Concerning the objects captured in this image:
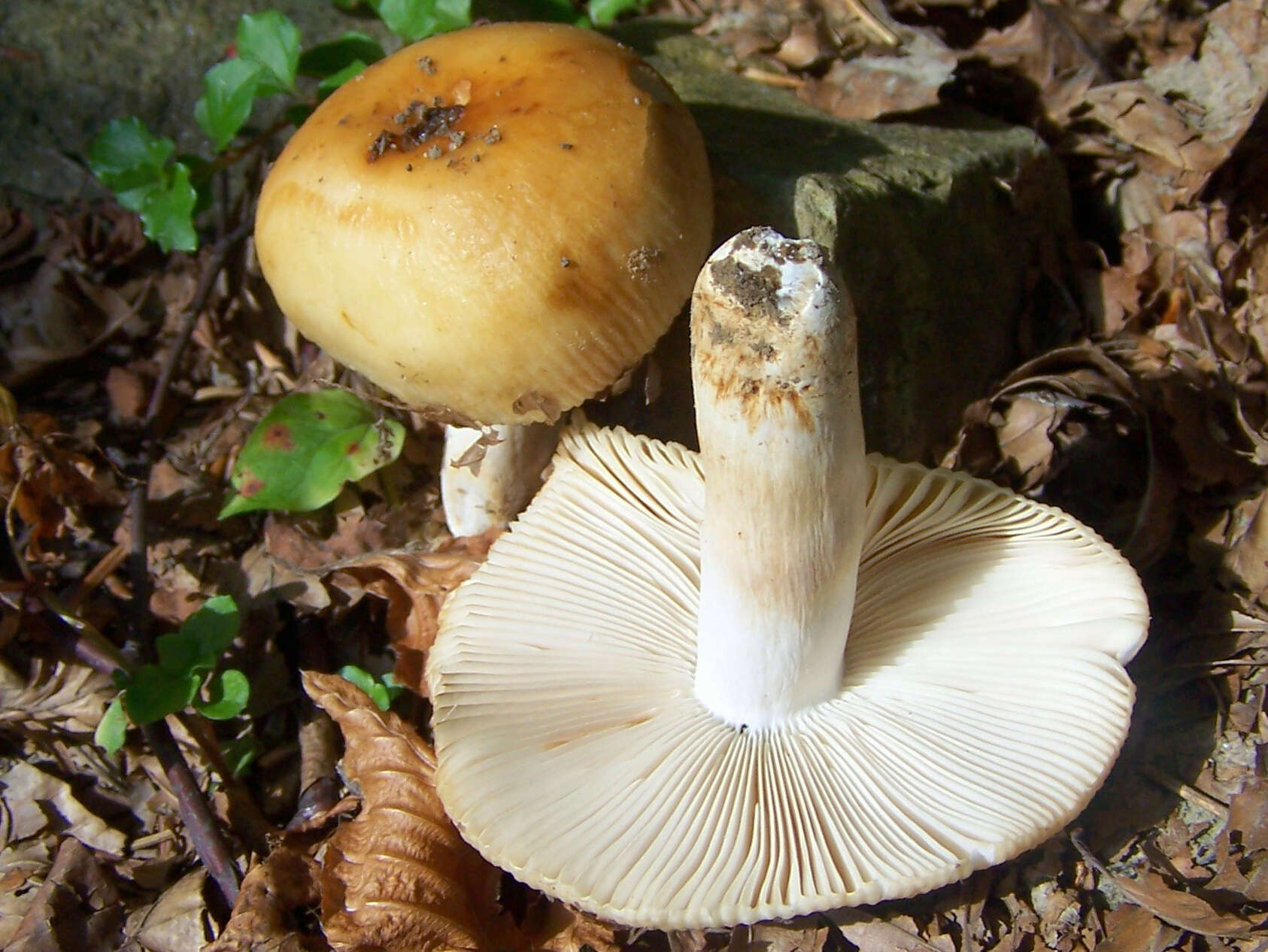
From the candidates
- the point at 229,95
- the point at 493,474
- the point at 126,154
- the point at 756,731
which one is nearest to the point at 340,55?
the point at 229,95

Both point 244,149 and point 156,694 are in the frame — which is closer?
point 156,694

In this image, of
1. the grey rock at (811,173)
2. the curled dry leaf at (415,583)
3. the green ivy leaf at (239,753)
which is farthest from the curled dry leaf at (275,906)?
the grey rock at (811,173)

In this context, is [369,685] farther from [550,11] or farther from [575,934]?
[550,11]

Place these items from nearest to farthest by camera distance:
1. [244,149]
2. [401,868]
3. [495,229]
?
[495,229] → [401,868] → [244,149]

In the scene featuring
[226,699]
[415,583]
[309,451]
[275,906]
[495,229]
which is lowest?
[275,906]

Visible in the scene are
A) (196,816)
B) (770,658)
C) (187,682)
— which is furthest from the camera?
(187,682)

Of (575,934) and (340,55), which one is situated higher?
(340,55)
